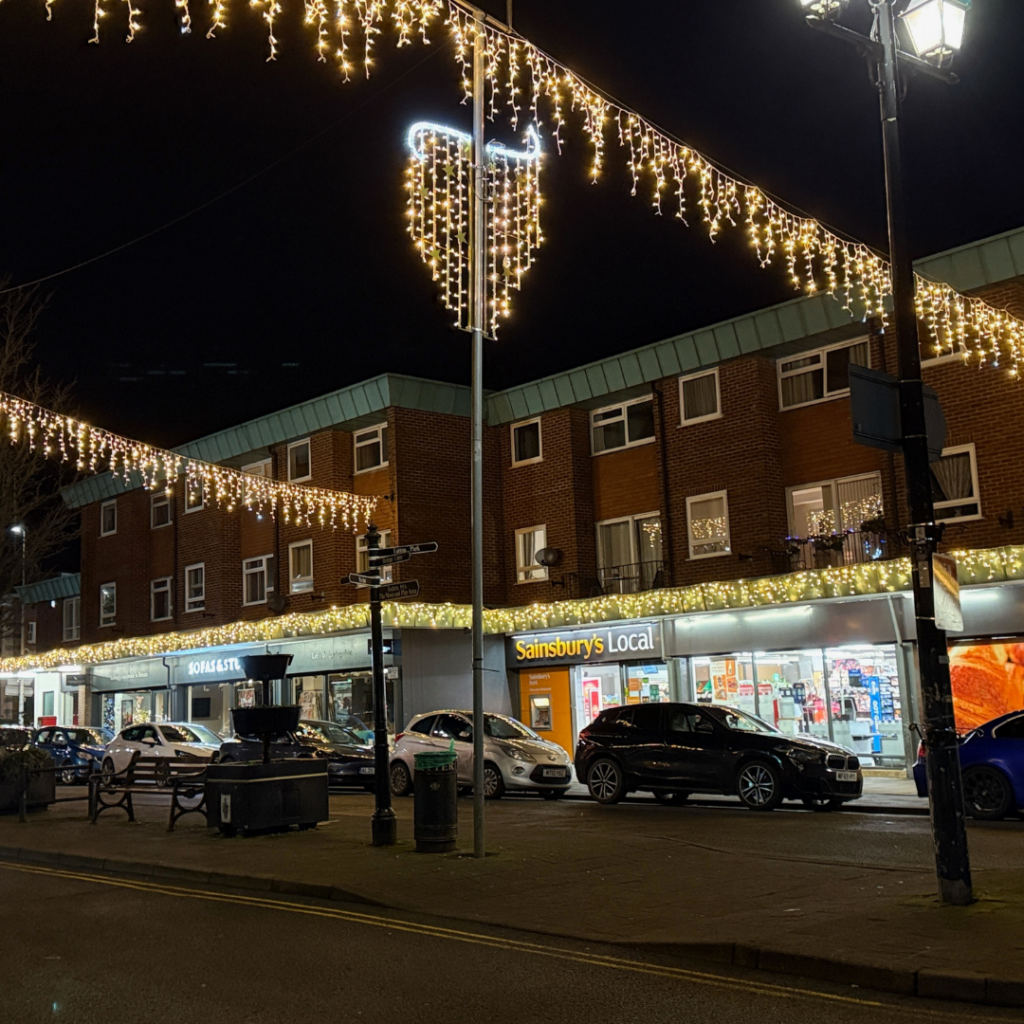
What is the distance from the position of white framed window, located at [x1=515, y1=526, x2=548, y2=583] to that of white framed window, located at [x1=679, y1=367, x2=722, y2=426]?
4921mm

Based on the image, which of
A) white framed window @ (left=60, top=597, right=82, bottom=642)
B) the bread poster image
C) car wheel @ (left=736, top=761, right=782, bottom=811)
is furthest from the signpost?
white framed window @ (left=60, top=597, right=82, bottom=642)

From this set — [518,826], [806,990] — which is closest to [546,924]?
[806,990]

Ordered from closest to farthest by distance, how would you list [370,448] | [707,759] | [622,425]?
[707,759], [622,425], [370,448]

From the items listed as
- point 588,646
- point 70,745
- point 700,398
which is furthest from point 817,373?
point 70,745

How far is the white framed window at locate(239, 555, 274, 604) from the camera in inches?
1345

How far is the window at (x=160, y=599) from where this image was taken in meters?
38.3

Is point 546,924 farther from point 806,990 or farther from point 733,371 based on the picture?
point 733,371

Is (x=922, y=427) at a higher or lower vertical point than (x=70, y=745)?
higher

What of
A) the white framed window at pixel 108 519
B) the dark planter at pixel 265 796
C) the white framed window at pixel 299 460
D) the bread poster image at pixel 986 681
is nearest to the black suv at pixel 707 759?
the bread poster image at pixel 986 681

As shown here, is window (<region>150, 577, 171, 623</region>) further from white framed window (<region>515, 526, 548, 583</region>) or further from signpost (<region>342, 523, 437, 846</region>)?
signpost (<region>342, 523, 437, 846</region>)

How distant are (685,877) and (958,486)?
1355cm

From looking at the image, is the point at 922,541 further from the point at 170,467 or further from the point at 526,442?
the point at 526,442

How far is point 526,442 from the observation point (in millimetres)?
30359

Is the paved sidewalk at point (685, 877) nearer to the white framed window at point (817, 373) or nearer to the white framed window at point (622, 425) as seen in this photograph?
the white framed window at point (817, 373)
